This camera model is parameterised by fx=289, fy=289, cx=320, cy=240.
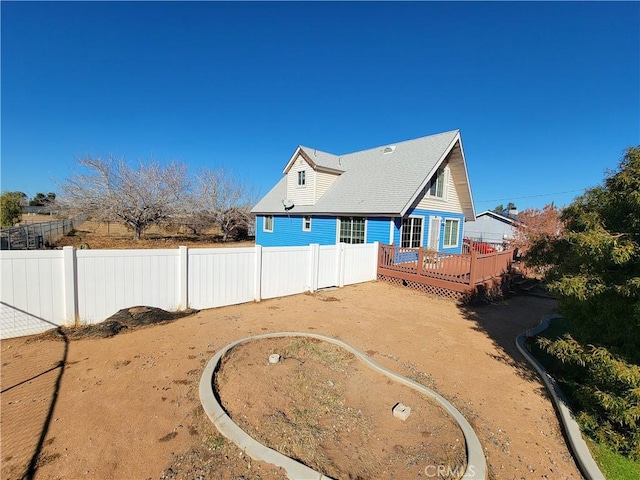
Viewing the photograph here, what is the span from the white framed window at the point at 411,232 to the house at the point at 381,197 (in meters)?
0.04

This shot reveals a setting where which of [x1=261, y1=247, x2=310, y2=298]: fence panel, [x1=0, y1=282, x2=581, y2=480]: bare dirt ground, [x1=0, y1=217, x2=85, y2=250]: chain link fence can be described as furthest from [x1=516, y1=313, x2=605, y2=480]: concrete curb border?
[x1=0, y1=217, x2=85, y2=250]: chain link fence

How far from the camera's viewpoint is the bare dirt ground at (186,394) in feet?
8.24

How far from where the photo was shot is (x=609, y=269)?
3.39 meters

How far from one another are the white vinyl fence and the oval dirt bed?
2616mm

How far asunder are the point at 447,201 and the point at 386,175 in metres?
3.58

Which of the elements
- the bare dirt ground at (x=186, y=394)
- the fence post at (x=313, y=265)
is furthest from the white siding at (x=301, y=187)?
the bare dirt ground at (x=186, y=394)

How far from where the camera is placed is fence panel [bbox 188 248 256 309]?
6.54m

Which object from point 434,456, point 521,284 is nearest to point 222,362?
point 434,456

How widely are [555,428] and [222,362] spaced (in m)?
4.30

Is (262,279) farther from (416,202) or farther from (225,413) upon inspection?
(416,202)

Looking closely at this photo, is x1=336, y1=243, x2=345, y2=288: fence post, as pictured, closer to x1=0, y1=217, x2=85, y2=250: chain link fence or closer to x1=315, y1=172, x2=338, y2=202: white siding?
x1=315, y1=172, x2=338, y2=202: white siding

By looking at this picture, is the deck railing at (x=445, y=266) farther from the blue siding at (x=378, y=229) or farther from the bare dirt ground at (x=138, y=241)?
the bare dirt ground at (x=138, y=241)

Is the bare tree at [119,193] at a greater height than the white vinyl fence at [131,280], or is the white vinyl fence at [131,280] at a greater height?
the bare tree at [119,193]

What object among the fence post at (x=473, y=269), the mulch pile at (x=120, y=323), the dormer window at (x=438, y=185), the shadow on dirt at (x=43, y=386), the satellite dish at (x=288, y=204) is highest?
the dormer window at (x=438, y=185)
